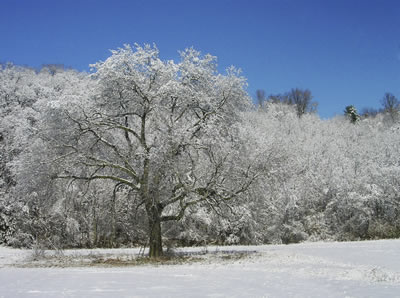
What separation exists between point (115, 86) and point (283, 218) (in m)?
17.0

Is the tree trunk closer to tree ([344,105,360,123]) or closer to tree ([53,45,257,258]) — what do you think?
tree ([53,45,257,258])

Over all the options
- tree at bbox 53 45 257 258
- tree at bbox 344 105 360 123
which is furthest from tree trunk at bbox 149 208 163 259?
tree at bbox 344 105 360 123

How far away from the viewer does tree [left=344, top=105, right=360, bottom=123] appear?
66.4 m

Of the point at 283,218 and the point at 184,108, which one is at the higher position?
the point at 184,108

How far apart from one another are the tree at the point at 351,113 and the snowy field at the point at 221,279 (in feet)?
173

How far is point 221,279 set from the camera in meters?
11.1

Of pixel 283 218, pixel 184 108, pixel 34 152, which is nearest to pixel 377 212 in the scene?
pixel 283 218

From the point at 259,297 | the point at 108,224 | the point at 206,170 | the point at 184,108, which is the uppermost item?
the point at 184,108

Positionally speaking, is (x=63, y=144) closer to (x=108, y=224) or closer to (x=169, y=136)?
(x=169, y=136)

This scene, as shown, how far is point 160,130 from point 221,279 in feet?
21.0

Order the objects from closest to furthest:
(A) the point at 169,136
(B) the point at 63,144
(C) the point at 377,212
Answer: (A) the point at 169,136 → (B) the point at 63,144 → (C) the point at 377,212

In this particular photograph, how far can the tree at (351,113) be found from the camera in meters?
66.4

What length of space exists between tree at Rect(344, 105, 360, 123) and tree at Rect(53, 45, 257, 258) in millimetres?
52556

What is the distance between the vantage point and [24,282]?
10.8m
